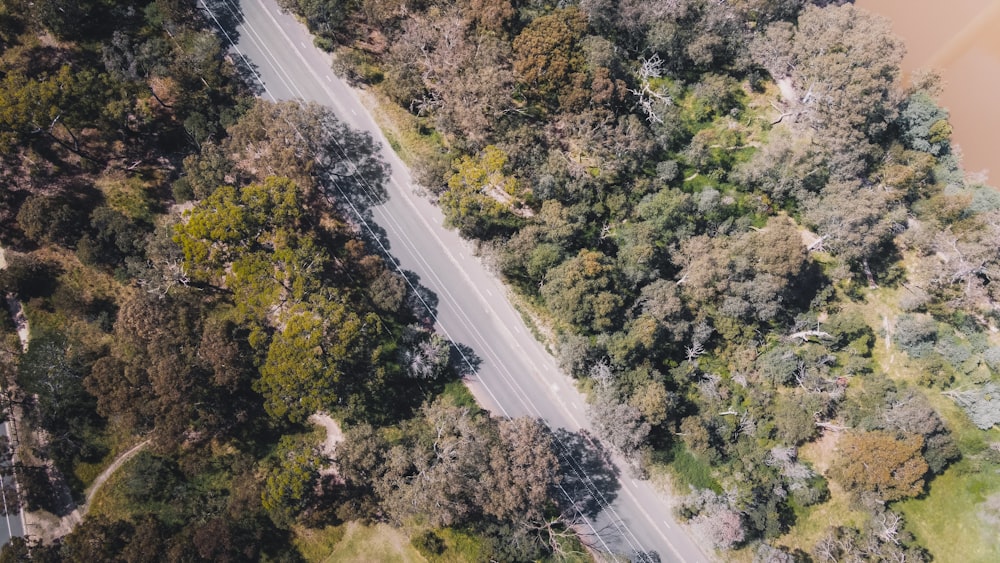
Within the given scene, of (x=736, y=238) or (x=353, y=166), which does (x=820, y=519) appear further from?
(x=353, y=166)

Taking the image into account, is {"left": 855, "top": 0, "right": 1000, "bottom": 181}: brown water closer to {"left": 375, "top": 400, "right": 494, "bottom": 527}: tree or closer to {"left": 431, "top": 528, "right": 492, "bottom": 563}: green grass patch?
Answer: {"left": 375, "top": 400, "right": 494, "bottom": 527}: tree

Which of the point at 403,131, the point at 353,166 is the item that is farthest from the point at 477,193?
the point at 353,166

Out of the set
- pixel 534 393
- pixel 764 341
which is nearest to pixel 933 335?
pixel 764 341

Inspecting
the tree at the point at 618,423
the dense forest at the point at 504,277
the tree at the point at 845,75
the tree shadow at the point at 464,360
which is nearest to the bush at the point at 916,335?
the dense forest at the point at 504,277

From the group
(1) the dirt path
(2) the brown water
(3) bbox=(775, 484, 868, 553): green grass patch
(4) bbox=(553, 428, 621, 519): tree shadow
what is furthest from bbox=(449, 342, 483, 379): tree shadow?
(2) the brown water

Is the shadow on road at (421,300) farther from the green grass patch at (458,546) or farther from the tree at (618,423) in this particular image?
the green grass patch at (458,546)

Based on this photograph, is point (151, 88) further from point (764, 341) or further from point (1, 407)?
point (764, 341)

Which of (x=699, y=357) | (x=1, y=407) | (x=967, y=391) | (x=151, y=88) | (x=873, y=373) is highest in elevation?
(x=967, y=391)
